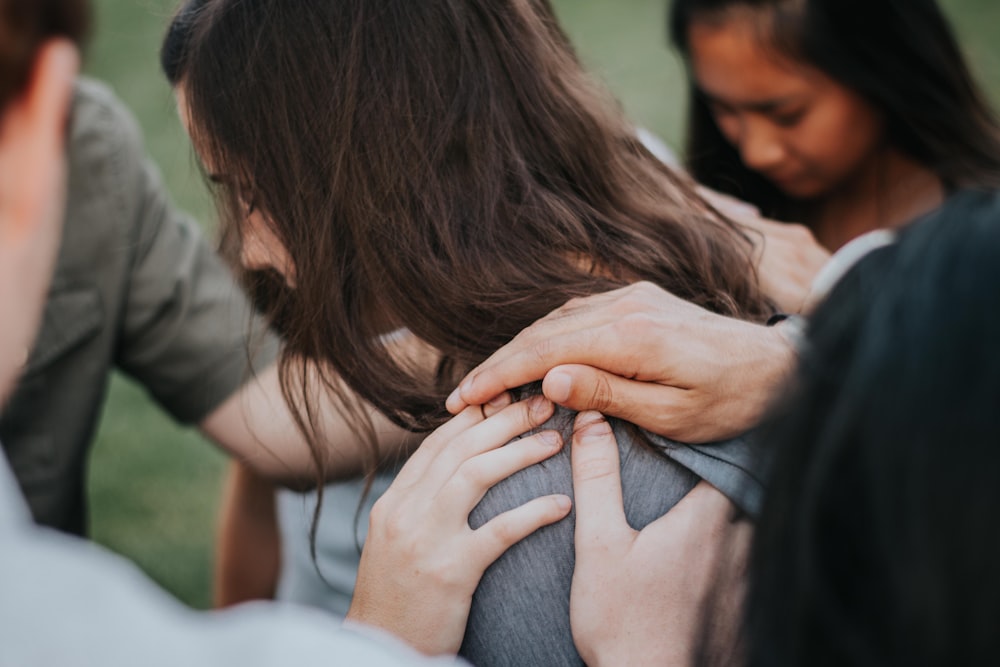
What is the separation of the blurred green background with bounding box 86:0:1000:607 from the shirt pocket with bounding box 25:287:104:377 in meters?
0.31

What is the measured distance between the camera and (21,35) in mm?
813

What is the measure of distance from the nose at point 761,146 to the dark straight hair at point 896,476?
5.40 ft

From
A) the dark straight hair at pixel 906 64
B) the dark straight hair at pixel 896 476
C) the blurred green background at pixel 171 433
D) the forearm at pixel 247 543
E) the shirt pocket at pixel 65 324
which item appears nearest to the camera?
the dark straight hair at pixel 896 476

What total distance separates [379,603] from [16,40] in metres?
0.74

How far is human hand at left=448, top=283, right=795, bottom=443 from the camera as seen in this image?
44.9 inches

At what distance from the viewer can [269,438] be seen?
1.77 metres

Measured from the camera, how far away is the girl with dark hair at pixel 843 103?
2156 mm

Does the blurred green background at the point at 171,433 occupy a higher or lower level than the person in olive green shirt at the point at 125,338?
lower

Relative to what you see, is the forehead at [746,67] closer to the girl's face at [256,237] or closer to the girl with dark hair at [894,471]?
the girl's face at [256,237]

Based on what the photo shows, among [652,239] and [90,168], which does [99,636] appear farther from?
[90,168]

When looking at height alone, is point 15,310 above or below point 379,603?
above

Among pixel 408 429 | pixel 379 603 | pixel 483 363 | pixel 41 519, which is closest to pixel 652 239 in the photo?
pixel 483 363

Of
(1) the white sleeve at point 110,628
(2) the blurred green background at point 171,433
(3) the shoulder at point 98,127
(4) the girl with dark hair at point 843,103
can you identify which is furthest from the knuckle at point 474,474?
(4) the girl with dark hair at point 843,103

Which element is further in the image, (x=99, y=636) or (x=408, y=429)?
(x=408, y=429)
